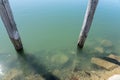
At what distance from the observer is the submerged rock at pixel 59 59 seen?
623cm

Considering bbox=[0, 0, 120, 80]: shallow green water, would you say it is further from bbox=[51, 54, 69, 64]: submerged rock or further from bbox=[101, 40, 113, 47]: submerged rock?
bbox=[101, 40, 113, 47]: submerged rock

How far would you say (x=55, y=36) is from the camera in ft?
24.6

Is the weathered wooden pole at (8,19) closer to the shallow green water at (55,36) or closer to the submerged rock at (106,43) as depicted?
the shallow green water at (55,36)

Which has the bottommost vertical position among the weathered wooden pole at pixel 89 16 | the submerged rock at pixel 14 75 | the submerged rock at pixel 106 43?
the submerged rock at pixel 106 43

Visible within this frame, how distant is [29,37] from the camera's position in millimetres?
7340

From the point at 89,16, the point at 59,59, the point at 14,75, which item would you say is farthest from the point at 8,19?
the point at 89,16

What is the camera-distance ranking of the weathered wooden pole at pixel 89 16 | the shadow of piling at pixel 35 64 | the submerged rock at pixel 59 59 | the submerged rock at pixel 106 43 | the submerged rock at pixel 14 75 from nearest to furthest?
the weathered wooden pole at pixel 89 16, the submerged rock at pixel 14 75, the shadow of piling at pixel 35 64, the submerged rock at pixel 59 59, the submerged rock at pixel 106 43

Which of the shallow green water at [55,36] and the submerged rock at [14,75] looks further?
the shallow green water at [55,36]

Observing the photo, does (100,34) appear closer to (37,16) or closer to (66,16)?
(66,16)

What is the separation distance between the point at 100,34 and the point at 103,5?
131 inches

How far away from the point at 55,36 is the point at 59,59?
145 centimetres

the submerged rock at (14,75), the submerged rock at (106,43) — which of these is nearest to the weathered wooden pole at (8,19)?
the submerged rock at (14,75)

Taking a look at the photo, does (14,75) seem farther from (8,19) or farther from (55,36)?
(55,36)

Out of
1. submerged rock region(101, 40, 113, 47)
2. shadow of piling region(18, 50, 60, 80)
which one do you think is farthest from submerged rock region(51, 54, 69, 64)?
submerged rock region(101, 40, 113, 47)
